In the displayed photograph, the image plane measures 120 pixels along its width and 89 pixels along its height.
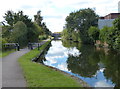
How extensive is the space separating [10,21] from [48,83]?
3510cm

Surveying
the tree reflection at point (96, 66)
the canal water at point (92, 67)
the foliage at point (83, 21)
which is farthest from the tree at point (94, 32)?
the tree reflection at point (96, 66)

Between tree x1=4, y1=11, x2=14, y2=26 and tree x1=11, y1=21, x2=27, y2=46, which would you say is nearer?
tree x1=11, y1=21, x2=27, y2=46

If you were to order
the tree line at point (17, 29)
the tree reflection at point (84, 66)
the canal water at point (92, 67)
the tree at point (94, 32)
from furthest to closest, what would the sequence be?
the tree at point (94, 32) → the tree line at point (17, 29) → the tree reflection at point (84, 66) → the canal water at point (92, 67)

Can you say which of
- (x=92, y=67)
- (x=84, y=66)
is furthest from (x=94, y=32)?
(x=92, y=67)

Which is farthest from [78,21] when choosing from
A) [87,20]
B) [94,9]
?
[94,9]

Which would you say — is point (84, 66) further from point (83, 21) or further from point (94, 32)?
point (83, 21)

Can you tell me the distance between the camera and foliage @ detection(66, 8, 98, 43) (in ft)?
192

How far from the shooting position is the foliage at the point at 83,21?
58562 millimetres

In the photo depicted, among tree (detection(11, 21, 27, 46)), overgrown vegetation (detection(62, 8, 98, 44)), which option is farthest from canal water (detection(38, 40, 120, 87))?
overgrown vegetation (detection(62, 8, 98, 44))

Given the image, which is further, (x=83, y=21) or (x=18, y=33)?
(x=83, y=21)

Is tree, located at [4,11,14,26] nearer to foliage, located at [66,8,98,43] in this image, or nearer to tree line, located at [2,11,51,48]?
tree line, located at [2,11,51,48]

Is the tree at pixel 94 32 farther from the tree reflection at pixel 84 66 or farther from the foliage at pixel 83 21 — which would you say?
the tree reflection at pixel 84 66

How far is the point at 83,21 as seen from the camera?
5953cm

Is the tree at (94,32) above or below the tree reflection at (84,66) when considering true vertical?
above
